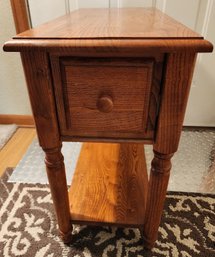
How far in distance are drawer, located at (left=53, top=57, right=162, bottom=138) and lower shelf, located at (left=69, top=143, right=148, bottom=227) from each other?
0.34 metres

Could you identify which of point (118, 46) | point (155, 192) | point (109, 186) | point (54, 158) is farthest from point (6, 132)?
point (118, 46)

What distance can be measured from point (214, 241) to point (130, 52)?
0.73 meters

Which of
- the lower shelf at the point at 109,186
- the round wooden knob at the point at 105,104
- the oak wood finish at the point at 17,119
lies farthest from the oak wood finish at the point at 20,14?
the round wooden knob at the point at 105,104

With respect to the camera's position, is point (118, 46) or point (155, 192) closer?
point (118, 46)

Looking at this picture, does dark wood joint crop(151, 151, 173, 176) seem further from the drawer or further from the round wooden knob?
the round wooden knob

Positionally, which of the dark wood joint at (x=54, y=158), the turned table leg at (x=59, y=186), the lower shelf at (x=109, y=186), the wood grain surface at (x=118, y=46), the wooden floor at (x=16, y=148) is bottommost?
the wooden floor at (x=16, y=148)

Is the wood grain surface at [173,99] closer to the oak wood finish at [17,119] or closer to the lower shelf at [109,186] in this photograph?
the lower shelf at [109,186]

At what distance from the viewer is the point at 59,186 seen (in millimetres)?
643

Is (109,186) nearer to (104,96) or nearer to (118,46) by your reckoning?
(104,96)

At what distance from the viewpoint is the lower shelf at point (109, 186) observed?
76 centimetres

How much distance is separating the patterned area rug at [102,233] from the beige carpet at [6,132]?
459mm

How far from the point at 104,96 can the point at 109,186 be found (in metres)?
0.48

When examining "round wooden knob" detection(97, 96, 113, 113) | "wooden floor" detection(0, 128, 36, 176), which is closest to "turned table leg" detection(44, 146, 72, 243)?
"round wooden knob" detection(97, 96, 113, 113)

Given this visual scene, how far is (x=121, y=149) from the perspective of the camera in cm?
107
